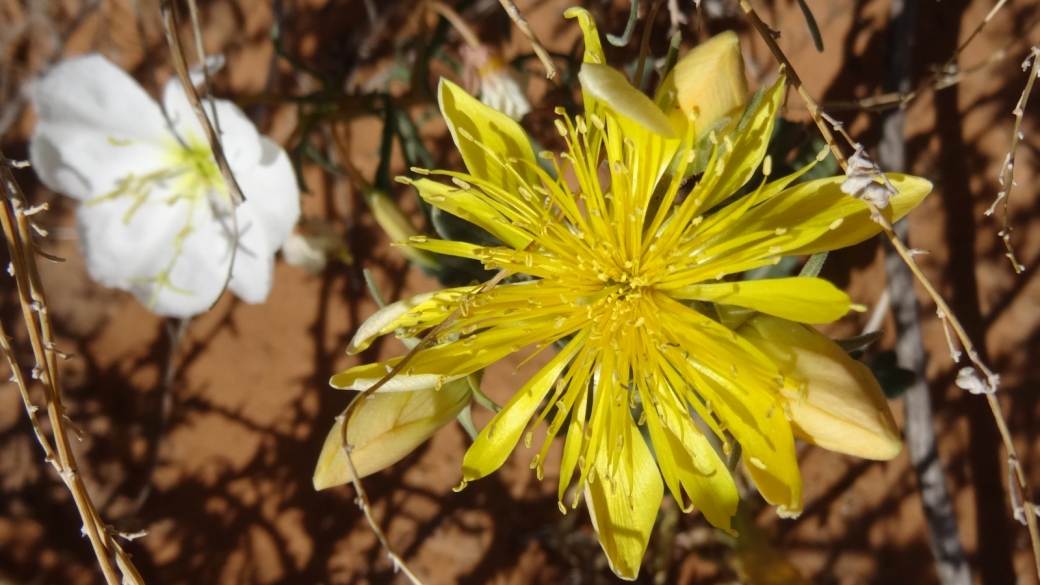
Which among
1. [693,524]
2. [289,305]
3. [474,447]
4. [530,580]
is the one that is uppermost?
[474,447]

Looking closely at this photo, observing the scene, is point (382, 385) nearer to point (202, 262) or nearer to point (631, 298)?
point (631, 298)

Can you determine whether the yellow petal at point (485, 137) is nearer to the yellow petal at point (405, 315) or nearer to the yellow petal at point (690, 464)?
the yellow petal at point (405, 315)

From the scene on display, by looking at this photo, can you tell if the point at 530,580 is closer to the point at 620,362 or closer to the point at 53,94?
the point at 620,362

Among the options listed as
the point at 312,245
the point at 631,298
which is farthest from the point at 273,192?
the point at 631,298

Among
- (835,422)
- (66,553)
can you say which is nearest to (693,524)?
(835,422)

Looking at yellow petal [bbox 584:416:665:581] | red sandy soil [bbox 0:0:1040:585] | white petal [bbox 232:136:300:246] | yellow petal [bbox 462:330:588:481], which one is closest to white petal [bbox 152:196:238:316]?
white petal [bbox 232:136:300:246]

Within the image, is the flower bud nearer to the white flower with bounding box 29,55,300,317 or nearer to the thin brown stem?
the white flower with bounding box 29,55,300,317
